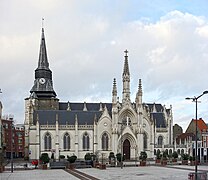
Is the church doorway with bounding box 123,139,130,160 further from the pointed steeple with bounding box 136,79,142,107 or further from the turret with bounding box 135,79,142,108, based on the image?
the pointed steeple with bounding box 136,79,142,107

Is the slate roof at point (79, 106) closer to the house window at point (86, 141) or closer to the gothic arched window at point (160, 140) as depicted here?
the house window at point (86, 141)

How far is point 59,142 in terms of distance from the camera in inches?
3836

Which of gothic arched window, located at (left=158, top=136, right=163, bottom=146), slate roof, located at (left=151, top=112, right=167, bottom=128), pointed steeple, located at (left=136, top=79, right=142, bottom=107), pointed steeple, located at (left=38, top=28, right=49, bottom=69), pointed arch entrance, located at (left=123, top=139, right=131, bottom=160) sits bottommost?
pointed arch entrance, located at (left=123, top=139, right=131, bottom=160)

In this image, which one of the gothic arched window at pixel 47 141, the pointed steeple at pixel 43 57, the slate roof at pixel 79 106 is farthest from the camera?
the slate roof at pixel 79 106

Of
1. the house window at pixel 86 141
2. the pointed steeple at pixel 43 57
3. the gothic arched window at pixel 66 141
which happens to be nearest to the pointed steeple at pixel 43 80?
the pointed steeple at pixel 43 57

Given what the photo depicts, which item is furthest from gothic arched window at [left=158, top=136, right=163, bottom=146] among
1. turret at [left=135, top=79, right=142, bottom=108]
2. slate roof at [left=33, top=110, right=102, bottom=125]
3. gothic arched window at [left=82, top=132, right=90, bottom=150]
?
gothic arched window at [left=82, top=132, right=90, bottom=150]

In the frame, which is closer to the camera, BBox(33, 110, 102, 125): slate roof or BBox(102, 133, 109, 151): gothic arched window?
BBox(102, 133, 109, 151): gothic arched window

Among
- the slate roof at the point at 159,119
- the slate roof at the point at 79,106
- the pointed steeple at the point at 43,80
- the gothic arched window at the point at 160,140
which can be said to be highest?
the pointed steeple at the point at 43,80

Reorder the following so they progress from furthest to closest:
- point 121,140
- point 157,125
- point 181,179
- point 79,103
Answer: point 79,103
point 157,125
point 121,140
point 181,179

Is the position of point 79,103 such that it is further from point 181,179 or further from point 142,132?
point 181,179

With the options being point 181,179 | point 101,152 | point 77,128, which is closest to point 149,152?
point 101,152

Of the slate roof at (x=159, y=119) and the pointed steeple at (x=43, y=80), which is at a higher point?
the pointed steeple at (x=43, y=80)

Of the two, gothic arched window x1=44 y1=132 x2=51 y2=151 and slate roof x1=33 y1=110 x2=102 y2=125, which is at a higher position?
slate roof x1=33 y1=110 x2=102 y2=125

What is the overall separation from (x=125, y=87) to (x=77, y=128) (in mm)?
15851
